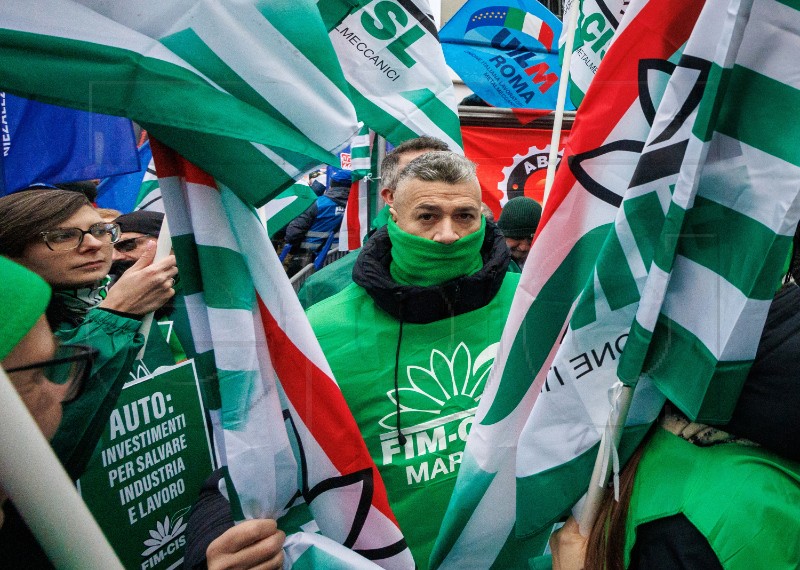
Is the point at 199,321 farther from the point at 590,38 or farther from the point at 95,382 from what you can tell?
the point at 590,38

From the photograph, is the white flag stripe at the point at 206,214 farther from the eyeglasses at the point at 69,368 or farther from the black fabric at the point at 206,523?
the black fabric at the point at 206,523

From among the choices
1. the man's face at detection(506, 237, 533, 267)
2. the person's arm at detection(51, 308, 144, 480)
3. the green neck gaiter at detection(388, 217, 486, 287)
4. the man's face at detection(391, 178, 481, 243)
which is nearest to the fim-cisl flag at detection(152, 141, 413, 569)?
the person's arm at detection(51, 308, 144, 480)

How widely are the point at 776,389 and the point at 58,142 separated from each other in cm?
165

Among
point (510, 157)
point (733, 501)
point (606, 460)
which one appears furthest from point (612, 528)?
point (510, 157)

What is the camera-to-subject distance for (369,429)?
2.07m

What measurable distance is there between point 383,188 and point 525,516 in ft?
7.68

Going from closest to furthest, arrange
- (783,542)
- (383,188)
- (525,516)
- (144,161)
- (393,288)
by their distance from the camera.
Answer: (783,542), (525,516), (393,288), (144,161), (383,188)

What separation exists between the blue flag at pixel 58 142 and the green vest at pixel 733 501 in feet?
4.66

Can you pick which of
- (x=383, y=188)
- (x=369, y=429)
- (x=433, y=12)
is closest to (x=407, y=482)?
(x=369, y=429)

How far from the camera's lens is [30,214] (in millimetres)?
1530

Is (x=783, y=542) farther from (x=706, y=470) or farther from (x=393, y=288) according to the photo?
(x=393, y=288)

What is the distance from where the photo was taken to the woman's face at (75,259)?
1395 mm

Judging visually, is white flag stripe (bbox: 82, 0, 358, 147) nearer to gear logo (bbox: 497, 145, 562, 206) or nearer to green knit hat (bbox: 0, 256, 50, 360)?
green knit hat (bbox: 0, 256, 50, 360)

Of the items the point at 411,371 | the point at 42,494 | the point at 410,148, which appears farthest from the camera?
the point at 410,148
